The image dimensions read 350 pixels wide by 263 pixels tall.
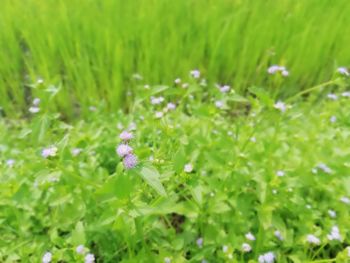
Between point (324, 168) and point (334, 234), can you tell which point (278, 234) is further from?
point (324, 168)

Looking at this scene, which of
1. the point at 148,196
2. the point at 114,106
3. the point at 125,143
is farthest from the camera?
the point at 114,106

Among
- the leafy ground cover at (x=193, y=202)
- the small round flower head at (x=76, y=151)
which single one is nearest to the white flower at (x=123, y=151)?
the leafy ground cover at (x=193, y=202)

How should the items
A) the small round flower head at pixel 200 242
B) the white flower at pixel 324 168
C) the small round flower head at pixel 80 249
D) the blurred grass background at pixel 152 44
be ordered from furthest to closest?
the blurred grass background at pixel 152 44, the white flower at pixel 324 168, the small round flower head at pixel 200 242, the small round flower head at pixel 80 249

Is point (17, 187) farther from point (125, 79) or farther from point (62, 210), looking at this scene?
point (125, 79)

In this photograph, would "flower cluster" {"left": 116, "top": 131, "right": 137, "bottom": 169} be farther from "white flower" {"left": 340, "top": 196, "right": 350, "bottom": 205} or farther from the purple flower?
"white flower" {"left": 340, "top": 196, "right": 350, "bottom": 205}

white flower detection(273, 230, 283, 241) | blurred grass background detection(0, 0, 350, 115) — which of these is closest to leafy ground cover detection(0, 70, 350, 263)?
white flower detection(273, 230, 283, 241)

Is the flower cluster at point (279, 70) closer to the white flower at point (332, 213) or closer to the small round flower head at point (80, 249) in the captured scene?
the white flower at point (332, 213)

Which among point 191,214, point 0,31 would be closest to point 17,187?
point 191,214

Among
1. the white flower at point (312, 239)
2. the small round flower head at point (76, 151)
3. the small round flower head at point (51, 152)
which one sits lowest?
the white flower at point (312, 239)
